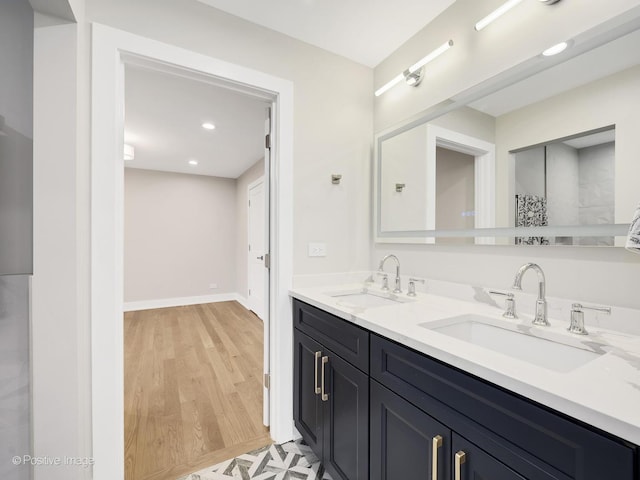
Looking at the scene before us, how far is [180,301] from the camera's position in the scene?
504 cm

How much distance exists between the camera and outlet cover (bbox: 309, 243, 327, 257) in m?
1.85

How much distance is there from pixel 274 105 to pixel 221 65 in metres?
0.35

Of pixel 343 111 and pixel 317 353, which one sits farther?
pixel 343 111

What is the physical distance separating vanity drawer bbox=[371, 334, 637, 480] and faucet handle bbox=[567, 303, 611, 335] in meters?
0.53

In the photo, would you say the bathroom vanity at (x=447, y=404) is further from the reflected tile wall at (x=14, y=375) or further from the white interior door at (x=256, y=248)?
the white interior door at (x=256, y=248)

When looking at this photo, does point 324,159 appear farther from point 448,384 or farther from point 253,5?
point 448,384

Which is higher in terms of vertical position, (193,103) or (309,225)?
(193,103)

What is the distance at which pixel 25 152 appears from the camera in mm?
1137

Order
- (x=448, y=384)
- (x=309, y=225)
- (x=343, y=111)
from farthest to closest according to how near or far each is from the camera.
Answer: (x=343, y=111) < (x=309, y=225) < (x=448, y=384)

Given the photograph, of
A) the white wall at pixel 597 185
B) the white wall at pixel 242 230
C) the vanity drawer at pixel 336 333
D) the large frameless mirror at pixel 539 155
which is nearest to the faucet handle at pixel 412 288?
the large frameless mirror at pixel 539 155

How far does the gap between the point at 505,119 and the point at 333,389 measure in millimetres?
1493

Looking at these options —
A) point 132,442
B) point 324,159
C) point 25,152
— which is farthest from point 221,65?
point 132,442

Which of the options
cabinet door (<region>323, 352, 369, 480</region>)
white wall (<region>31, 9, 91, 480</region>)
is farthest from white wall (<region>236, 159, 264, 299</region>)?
cabinet door (<region>323, 352, 369, 480</region>)

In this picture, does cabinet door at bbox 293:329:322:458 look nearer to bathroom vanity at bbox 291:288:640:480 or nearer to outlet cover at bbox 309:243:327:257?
bathroom vanity at bbox 291:288:640:480
